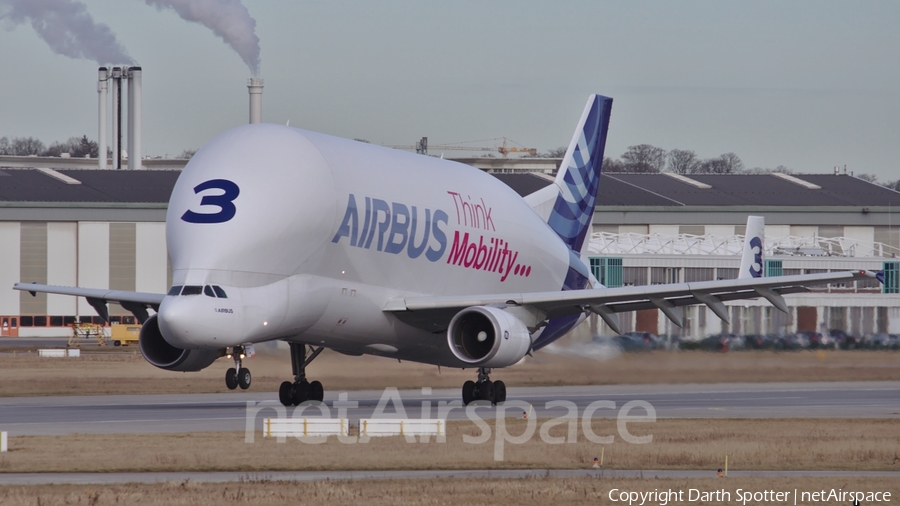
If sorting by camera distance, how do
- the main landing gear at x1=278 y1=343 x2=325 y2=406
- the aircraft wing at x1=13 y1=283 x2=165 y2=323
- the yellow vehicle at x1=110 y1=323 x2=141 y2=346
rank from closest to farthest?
the aircraft wing at x1=13 y1=283 x2=165 y2=323, the main landing gear at x1=278 y1=343 x2=325 y2=406, the yellow vehicle at x1=110 y1=323 x2=141 y2=346

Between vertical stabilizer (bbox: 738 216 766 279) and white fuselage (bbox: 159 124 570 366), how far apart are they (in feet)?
56.2

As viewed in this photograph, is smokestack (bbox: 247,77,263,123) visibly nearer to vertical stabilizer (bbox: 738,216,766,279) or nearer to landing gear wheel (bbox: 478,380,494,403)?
vertical stabilizer (bbox: 738,216,766,279)

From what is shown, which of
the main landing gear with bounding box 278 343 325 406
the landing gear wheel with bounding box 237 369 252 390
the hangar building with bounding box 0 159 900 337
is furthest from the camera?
the hangar building with bounding box 0 159 900 337

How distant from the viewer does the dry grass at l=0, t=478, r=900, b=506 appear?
17281 millimetres

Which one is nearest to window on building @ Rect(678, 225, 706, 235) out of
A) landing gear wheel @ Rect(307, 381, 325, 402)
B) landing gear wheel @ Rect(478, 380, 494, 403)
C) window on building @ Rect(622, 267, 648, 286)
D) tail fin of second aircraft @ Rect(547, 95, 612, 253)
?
window on building @ Rect(622, 267, 648, 286)

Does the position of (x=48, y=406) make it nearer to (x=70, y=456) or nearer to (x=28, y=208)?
(x=70, y=456)

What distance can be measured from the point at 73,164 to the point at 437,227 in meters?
145

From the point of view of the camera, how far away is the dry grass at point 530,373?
40.2 meters

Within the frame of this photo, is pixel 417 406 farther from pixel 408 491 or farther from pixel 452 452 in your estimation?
pixel 408 491

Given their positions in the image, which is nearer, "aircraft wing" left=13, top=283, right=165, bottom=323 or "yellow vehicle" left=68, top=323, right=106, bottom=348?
"aircraft wing" left=13, top=283, right=165, bottom=323

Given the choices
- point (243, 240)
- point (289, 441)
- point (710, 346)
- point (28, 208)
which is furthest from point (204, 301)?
point (28, 208)

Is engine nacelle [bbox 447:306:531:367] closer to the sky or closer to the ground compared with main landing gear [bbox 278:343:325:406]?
closer to the sky

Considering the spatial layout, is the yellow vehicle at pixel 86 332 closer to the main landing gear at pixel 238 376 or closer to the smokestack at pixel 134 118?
the smokestack at pixel 134 118

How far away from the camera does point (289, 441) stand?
24.9m
